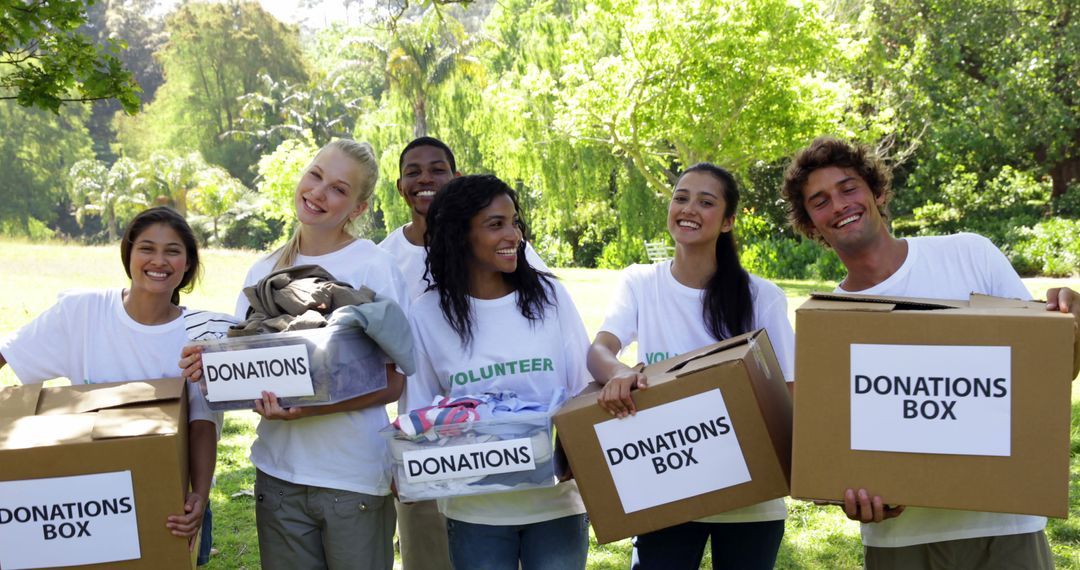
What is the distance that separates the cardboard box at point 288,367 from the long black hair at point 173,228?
63 centimetres

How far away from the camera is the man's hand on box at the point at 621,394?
2.21 meters

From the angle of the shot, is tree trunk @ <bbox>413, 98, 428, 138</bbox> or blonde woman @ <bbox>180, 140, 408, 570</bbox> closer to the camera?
blonde woman @ <bbox>180, 140, 408, 570</bbox>

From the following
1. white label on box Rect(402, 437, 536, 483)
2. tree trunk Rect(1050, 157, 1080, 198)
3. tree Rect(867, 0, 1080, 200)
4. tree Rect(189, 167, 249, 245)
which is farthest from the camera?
tree Rect(189, 167, 249, 245)

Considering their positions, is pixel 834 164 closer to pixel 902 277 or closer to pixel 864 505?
pixel 902 277

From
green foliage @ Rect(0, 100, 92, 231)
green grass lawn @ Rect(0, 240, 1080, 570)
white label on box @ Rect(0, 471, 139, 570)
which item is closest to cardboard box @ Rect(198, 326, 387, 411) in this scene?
white label on box @ Rect(0, 471, 139, 570)

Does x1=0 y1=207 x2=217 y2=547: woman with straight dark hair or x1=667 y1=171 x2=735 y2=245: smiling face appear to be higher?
x1=667 y1=171 x2=735 y2=245: smiling face

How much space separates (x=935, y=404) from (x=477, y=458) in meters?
1.07

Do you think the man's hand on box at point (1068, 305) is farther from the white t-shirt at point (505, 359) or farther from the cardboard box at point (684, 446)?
the white t-shirt at point (505, 359)

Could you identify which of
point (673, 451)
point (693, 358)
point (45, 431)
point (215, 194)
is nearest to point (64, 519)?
point (45, 431)

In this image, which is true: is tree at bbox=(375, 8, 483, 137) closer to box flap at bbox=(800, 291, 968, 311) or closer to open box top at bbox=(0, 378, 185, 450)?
open box top at bbox=(0, 378, 185, 450)

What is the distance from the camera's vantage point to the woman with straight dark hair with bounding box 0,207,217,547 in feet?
8.73

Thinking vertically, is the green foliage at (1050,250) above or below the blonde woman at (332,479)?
below

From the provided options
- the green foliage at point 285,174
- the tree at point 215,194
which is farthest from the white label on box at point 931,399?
the tree at point 215,194

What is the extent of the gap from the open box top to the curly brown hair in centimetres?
184
